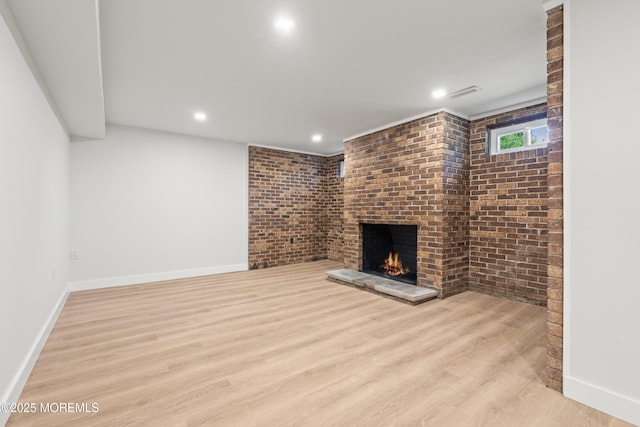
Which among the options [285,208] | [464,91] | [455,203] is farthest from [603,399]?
[285,208]

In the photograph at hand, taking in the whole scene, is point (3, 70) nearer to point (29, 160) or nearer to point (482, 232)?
point (29, 160)

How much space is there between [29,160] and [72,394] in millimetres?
1652

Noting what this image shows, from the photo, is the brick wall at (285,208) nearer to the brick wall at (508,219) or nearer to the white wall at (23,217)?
the white wall at (23,217)

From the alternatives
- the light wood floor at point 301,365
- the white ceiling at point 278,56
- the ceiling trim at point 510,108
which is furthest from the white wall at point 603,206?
the ceiling trim at point 510,108

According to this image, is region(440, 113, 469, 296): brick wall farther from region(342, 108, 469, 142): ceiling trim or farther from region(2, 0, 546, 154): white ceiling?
region(2, 0, 546, 154): white ceiling

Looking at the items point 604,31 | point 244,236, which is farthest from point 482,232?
point 244,236

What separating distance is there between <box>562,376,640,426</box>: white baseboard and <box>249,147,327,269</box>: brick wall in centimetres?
485

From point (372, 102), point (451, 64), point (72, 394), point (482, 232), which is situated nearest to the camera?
point (72, 394)

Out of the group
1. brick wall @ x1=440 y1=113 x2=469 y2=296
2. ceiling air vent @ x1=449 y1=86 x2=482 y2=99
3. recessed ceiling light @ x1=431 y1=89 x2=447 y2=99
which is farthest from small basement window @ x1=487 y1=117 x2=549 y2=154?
recessed ceiling light @ x1=431 y1=89 x2=447 y2=99

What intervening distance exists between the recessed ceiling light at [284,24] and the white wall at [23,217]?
153cm

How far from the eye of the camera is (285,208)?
6082mm

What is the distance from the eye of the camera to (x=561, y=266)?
5.77 feet

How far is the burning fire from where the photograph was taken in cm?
465

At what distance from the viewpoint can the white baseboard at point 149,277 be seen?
4.12 meters
